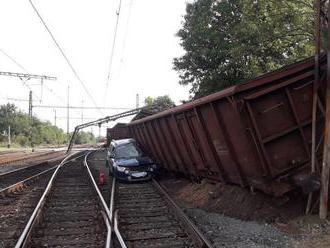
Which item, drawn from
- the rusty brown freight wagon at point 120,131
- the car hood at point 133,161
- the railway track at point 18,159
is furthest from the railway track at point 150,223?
the railway track at point 18,159

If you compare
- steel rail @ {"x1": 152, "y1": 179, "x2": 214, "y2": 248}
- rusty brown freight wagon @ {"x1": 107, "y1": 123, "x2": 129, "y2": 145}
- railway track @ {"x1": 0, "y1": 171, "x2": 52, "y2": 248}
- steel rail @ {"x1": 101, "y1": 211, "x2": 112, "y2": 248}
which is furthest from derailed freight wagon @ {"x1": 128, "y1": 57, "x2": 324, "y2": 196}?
rusty brown freight wagon @ {"x1": 107, "y1": 123, "x2": 129, "y2": 145}

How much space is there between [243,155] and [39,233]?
4427mm

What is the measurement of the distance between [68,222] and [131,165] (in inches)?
350

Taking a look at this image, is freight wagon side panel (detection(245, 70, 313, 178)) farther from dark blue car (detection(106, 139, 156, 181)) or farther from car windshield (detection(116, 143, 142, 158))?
car windshield (detection(116, 143, 142, 158))

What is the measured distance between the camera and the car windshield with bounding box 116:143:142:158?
69.3 feet

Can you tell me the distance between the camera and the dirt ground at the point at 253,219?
8844 millimetres

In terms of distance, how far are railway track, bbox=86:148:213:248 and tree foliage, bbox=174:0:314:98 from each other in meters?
9.81

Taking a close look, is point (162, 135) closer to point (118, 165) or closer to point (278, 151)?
point (118, 165)

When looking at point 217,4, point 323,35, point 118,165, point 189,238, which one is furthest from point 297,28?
point 189,238

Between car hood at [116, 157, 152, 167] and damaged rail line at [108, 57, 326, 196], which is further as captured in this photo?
car hood at [116, 157, 152, 167]

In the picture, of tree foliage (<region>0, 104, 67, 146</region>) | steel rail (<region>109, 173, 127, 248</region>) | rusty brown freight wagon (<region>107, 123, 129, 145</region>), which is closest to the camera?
steel rail (<region>109, 173, 127, 248</region>)

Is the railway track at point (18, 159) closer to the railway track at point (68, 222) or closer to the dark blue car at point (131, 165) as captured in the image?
the dark blue car at point (131, 165)

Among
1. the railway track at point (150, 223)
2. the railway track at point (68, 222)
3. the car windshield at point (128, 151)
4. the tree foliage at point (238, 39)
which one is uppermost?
the tree foliage at point (238, 39)

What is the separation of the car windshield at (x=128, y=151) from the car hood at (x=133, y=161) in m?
0.67
